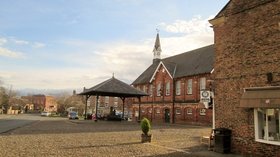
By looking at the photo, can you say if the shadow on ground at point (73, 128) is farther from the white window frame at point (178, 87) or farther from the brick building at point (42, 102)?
the brick building at point (42, 102)

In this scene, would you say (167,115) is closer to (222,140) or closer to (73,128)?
(73,128)

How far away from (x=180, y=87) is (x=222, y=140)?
30.8 metres

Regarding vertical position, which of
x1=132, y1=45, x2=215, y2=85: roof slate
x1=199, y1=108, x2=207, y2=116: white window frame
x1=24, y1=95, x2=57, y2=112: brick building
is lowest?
x1=199, y1=108, x2=207, y2=116: white window frame

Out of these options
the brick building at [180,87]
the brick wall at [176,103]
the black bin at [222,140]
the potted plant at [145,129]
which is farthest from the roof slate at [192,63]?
the black bin at [222,140]

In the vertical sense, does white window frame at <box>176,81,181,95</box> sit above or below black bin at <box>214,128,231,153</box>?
above

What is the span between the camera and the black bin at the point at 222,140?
46.0 feet

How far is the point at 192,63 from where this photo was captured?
147 feet

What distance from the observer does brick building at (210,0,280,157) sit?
492 inches

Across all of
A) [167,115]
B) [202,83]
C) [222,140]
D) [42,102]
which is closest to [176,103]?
[167,115]

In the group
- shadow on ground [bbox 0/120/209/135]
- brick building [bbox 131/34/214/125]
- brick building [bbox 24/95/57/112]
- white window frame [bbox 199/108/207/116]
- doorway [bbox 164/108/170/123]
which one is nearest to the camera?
shadow on ground [bbox 0/120/209/135]

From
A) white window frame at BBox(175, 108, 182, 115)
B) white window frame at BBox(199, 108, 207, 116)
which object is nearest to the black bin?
white window frame at BBox(199, 108, 207, 116)

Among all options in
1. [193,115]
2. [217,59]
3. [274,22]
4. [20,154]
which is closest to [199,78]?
[193,115]

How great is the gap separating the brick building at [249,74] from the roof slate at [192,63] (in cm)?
2369

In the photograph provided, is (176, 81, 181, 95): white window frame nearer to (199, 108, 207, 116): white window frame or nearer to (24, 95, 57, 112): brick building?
(199, 108, 207, 116): white window frame
